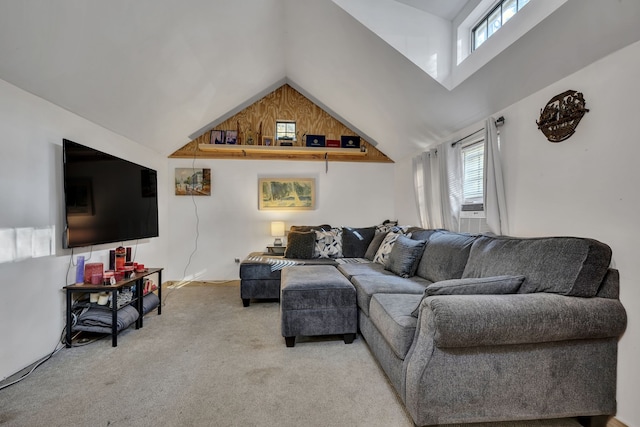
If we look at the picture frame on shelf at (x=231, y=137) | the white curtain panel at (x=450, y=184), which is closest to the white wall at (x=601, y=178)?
the white curtain panel at (x=450, y=184)

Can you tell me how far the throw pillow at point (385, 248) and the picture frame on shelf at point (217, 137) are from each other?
9.41 ft

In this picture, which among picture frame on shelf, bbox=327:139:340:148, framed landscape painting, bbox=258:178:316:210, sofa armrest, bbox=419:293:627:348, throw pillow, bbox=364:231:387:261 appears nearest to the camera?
sofa armrest, bbox=419:293:627:348

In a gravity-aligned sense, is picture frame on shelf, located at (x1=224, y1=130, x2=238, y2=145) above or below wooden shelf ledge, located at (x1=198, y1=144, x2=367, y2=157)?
above

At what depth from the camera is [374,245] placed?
4070mm

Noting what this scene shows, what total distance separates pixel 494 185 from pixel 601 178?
0.81m

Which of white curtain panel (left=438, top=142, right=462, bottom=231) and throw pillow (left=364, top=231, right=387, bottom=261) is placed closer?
white curtain panel (left=438, top=142, right=462, bottom=231)

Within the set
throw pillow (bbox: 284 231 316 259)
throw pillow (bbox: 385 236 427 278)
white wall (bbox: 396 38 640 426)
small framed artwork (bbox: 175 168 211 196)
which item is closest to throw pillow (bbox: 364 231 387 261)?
throw pillow (bbox: 284 231 316 259)

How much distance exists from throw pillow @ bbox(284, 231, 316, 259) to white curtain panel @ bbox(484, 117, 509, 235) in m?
2.26

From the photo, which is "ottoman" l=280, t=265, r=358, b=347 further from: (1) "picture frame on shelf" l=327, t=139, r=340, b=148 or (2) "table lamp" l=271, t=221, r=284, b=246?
(1) "picture frame on shelf" l=327, t=139, r=340, b=148

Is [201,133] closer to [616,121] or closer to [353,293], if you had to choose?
[353,293]

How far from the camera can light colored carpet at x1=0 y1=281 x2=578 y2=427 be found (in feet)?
5.27

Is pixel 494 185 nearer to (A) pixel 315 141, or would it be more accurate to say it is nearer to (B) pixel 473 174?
(B) pixel 473 174

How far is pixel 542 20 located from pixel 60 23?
2.92 metres

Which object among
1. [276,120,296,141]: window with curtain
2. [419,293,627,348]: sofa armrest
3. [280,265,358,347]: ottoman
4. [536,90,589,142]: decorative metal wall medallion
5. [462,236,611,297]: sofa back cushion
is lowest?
[280,265,358,347]: ottoman
